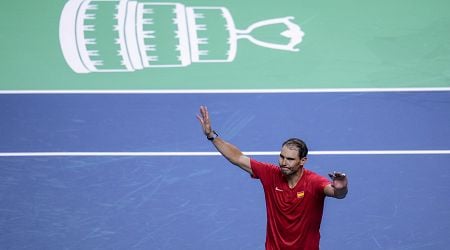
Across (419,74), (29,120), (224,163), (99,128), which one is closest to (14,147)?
(29,120)

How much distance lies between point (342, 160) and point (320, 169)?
12.1 inches

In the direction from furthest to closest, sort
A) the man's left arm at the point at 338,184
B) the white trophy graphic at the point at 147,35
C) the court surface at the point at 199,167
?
1. the white trophy graphic at the point at 147,35
2. the court surface at the point at 199,167
3. the man's left arm at the point at 338,184

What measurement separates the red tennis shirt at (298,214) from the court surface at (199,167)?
7.14 ft

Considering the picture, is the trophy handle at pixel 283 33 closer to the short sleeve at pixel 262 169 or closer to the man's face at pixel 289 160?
the short sleeve at pixel 262 169

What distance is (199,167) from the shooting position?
29.8ft

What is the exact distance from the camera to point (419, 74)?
391 inches

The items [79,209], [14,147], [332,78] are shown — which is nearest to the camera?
[79,209]

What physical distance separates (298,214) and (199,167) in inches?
121

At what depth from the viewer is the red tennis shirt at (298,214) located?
20.1ft

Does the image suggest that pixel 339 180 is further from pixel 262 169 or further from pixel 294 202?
pixel 262 169

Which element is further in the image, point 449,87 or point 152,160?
point 449,87

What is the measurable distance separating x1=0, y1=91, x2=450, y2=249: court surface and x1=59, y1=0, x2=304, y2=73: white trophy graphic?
1.95 ft

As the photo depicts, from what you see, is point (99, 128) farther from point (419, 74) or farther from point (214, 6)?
point (419, 74)

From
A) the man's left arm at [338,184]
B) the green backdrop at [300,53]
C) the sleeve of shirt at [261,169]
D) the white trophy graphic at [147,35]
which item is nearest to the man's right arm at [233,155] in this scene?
the sleeve of shirt at [261,169]
